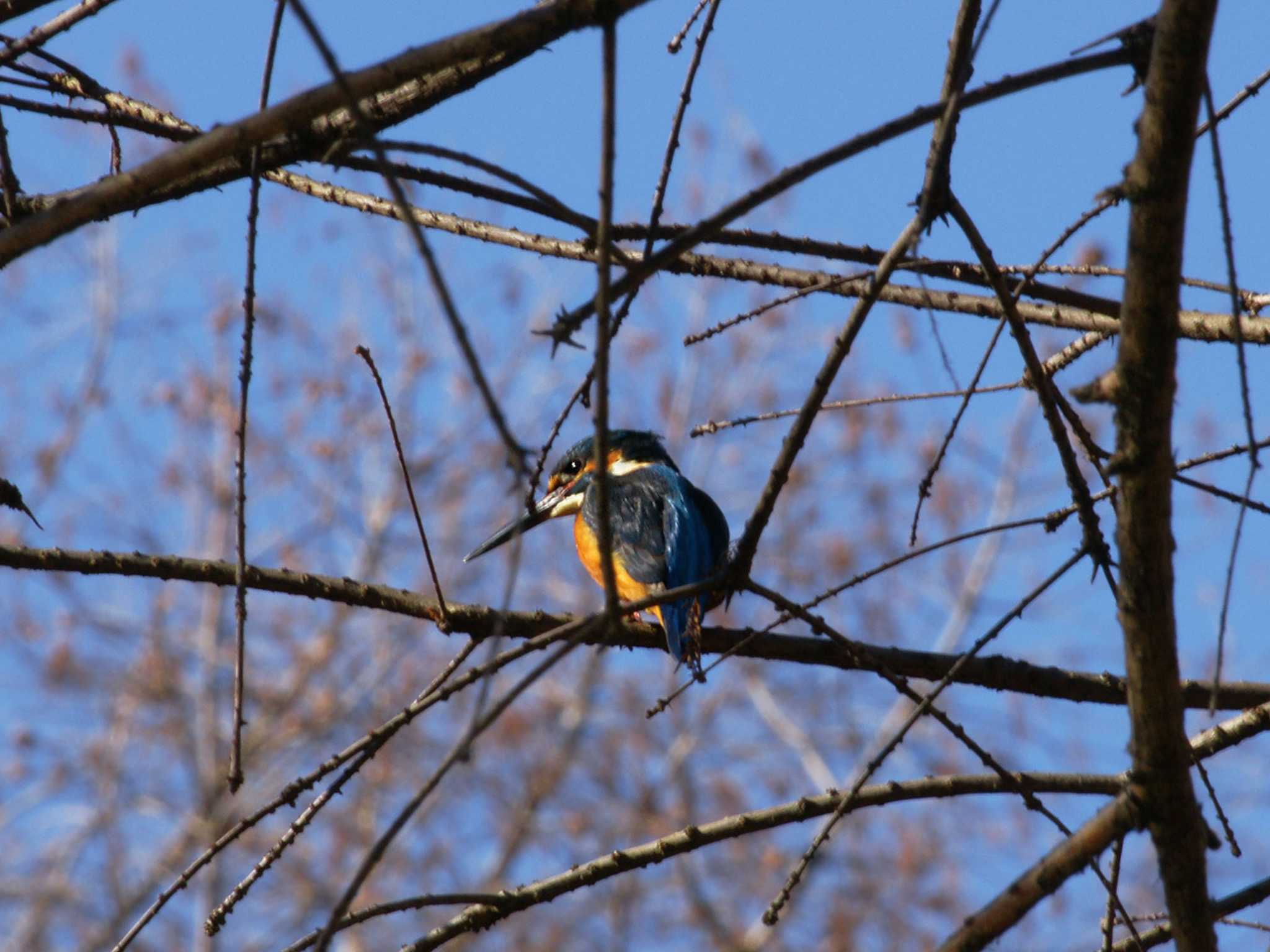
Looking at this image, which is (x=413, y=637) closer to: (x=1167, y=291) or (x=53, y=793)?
A: (x=53, y=793)

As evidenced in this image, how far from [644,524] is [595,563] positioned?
16 cm

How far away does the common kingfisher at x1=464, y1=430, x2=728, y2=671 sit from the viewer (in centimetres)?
363

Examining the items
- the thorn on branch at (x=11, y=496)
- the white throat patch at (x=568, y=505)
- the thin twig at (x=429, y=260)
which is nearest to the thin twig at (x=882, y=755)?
the thin twig at (x=429, y=260)

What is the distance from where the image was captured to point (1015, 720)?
10.4 meters

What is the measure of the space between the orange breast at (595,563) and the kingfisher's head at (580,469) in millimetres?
71

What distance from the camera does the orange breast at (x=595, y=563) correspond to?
3.60 metres

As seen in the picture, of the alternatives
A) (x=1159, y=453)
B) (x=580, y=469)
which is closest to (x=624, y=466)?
(x=580, y=469)

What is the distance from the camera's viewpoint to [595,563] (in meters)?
3.76

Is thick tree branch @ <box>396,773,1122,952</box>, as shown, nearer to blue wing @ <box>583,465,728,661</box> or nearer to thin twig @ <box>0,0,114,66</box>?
thin twig @ <box>0,0,114,66</box>

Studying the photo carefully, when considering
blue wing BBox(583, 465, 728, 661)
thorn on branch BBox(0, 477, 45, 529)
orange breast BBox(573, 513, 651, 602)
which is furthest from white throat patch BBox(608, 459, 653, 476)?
thorn on branch BBox(0, 477, 45, 529)

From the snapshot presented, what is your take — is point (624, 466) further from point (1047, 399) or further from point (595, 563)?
point (1047, 399)

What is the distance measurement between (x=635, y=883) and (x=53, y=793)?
417 cm

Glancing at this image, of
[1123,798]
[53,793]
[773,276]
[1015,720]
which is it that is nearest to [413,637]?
[53,793]

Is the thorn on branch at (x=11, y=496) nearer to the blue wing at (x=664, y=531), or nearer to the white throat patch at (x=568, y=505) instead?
the blue wing at (x=664, y=531)
